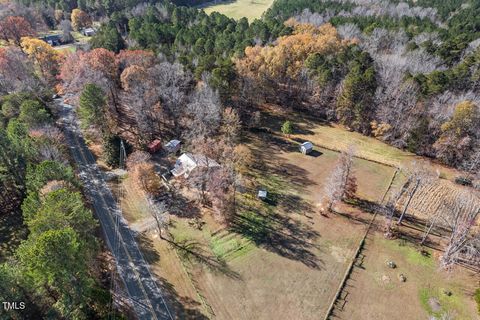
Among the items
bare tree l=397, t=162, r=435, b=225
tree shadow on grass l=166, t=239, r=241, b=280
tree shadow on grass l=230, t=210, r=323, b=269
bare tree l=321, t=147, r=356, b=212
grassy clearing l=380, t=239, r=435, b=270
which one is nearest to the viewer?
tree shadow on grass l=166, t=239, r=241, b=280

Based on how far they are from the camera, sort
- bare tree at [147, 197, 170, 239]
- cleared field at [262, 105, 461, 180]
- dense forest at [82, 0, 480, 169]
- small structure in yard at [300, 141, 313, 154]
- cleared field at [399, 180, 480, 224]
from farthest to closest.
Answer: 1. small structure in yard at [300, 141, 313, 154]
2. dense forest at [82, 0, 480, 169]
3. cleared field at [262, 105, 461, 180]
4. cleared field at [399, 180, 480, 224]
5. bare tree at [147, 197, 170, 239]

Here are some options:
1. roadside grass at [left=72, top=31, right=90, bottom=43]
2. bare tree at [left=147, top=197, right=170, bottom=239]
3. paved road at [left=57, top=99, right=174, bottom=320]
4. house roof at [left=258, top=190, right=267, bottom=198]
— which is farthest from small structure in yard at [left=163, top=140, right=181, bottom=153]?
roadside grass at [left=72, top=31, right=90, bottom=43]

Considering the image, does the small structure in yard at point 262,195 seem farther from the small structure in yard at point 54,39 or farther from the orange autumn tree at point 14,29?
the small structure in yard at point 54,39

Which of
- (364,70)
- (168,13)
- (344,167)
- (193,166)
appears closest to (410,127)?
(364,70)

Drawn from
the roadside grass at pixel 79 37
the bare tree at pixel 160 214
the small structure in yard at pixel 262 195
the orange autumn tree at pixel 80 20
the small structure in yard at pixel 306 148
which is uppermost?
the orange autumn tree at pixel 80 20

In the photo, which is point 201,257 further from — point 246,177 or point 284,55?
point 284,55

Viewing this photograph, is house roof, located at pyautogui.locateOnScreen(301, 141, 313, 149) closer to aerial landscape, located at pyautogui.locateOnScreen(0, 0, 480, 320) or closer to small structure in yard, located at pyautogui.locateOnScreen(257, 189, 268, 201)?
aerial landscape, located at pyautogui.locateOnScreen(0, 0, 480, 320)

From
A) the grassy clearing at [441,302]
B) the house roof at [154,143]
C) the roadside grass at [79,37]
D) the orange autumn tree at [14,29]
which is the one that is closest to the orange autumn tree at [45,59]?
the orange autumn tree at [14,29]
